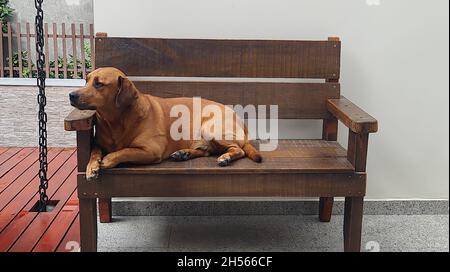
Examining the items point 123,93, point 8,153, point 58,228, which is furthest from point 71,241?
point 8,153

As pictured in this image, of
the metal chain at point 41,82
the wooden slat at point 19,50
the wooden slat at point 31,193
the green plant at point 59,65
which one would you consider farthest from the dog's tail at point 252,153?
the wooden slat at point 19,50

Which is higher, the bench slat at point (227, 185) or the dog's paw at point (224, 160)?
the dog's paw at point (224, 160)

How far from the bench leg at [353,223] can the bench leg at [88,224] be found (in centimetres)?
108

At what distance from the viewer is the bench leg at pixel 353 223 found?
2.27 metres

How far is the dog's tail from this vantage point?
228 cm

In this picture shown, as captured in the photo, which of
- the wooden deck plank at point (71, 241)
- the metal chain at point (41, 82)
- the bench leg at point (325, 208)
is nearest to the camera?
the wooden deck plank at point (71, 241)

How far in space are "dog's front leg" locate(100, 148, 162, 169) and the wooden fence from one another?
114 inches

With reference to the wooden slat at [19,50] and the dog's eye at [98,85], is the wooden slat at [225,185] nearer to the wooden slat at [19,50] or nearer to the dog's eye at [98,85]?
the dog's eye at [98,85]

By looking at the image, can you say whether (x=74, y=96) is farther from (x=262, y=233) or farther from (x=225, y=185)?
(x=262, y=233)

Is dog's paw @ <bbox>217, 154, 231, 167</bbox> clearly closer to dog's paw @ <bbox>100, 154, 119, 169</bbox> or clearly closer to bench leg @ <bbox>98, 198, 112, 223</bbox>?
dog's paw @ <bbox>100, 154, 119, 169</bbox>

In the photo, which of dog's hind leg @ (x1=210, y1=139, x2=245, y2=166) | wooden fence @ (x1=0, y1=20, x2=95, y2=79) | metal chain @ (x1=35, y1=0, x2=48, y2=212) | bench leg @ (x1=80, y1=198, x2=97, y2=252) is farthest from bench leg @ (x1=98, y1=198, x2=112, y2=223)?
wooden fence @ (x1=0, y1=20, x2=95, y2=79)
